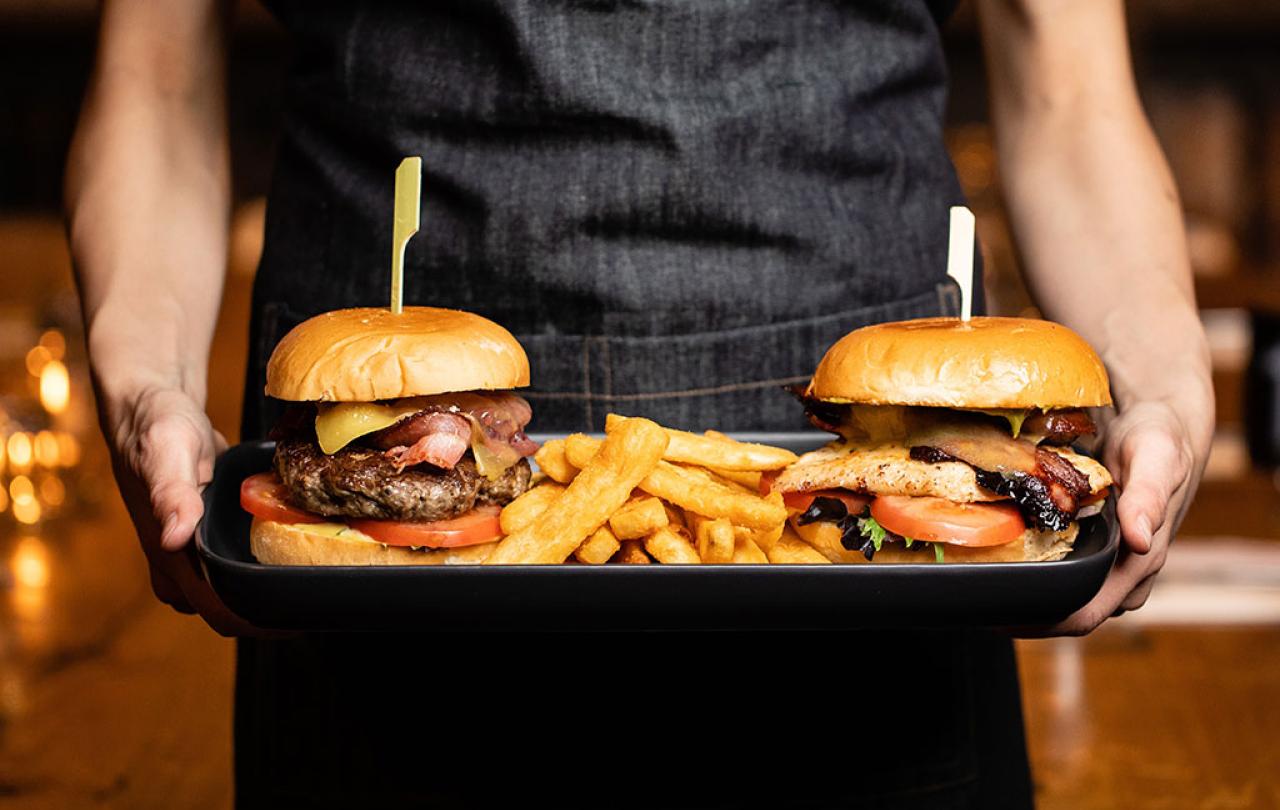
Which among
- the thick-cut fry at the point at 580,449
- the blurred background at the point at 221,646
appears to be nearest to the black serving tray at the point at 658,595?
the thick-cut fry at the point at 580,449

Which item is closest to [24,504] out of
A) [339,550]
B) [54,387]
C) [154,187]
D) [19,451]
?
[19,451]

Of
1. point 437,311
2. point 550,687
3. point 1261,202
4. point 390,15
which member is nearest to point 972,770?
point 550,687

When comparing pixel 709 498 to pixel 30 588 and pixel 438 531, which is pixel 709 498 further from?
pixel 30 588

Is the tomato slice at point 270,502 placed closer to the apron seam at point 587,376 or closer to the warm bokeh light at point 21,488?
the apron seam at point 587,376

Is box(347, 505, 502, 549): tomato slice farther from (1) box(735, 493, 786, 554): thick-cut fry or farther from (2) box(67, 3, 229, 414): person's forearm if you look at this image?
(2) box(67, 3, 229, 414): person's forearm

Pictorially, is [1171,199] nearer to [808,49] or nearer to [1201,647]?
[808,49]

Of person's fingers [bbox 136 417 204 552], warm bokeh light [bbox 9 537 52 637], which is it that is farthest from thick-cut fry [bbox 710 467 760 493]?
warm bokeh light [bbox 9 537 52 637]

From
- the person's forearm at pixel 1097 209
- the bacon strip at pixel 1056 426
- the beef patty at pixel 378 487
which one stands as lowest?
the beef patty at pixel 378 487
